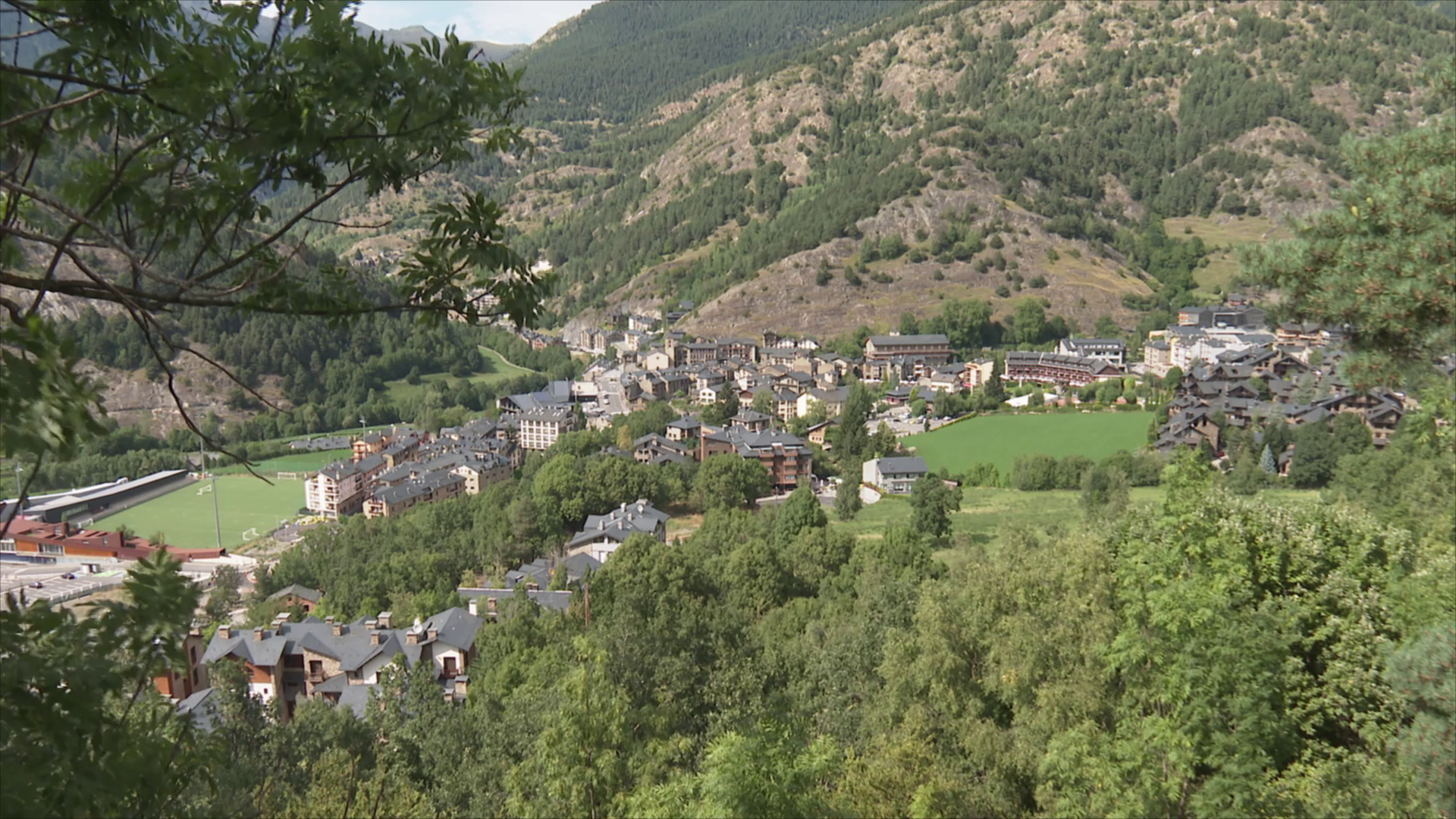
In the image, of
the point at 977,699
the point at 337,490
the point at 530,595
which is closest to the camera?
the point at 977,699

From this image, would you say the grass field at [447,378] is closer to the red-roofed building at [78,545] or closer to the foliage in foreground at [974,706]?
the red-roofed building at [78,545]

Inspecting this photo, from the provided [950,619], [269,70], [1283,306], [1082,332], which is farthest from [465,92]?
[1082,332]

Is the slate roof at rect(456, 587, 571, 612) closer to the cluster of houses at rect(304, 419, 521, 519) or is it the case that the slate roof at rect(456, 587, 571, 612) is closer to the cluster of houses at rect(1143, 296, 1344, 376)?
the cluster of houses at rect(304, 419, 521, 519)

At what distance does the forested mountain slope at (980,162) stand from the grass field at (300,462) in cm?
2633

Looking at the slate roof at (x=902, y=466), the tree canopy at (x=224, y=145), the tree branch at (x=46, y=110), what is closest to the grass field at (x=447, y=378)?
the slate roof at (x=902, y=466)

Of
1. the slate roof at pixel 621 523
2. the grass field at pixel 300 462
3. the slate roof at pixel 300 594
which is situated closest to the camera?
the slate roof at pixel 300 594

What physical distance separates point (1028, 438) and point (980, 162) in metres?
45.4

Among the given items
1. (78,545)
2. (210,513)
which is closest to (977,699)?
(78,545)

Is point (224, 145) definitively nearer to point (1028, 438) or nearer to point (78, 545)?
point (78, 545)

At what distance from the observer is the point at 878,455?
135 ft

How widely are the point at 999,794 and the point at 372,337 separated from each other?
226ft

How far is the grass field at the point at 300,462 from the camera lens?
159 feet

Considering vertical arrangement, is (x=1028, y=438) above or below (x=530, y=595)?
below

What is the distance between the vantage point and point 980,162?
8206 centimetres
